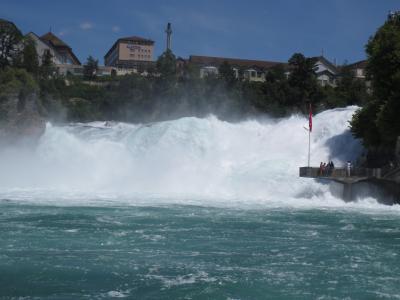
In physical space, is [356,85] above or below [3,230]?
above

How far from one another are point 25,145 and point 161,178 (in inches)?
599

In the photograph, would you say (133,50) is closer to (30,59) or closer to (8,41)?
(8,41)

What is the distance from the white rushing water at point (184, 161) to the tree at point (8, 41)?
1009 inches

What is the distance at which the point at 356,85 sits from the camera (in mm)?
69688

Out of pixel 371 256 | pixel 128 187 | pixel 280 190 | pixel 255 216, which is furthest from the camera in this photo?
pixel 128 187

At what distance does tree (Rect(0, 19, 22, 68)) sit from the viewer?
69688mm

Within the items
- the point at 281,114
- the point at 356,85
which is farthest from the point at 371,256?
the point at 356,85

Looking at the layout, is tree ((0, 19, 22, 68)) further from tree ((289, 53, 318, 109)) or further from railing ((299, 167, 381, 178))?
railing ((299, 167, 381, 178))

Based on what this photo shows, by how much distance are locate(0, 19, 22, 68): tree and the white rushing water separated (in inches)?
1009

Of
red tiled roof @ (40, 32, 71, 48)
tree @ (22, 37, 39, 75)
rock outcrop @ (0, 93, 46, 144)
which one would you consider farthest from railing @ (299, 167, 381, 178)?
red tiled roof @ (40, 32, 71, 48)

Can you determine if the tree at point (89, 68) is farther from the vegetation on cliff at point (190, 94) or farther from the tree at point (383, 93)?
the tree at point (383, 93)

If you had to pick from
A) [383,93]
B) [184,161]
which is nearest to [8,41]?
[184,161]

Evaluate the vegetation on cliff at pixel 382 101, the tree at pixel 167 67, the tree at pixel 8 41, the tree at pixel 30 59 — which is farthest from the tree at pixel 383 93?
the tree at pixel 8 41

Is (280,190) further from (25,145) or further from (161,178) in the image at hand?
(25,145)
